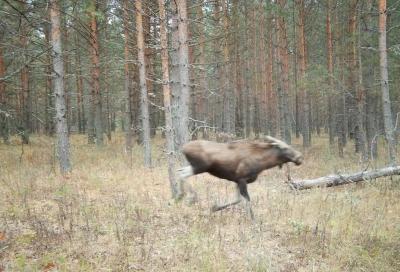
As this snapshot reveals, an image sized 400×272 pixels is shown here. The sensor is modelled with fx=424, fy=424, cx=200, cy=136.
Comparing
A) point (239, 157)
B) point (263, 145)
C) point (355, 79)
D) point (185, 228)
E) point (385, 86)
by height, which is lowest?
point (185, 228)

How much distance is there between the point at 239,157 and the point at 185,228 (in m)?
2.64

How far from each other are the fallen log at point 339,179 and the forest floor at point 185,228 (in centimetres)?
26

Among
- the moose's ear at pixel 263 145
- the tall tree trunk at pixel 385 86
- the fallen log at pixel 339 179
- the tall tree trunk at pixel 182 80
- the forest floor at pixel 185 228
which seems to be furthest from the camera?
the tall tree trunk at pixel 385 86

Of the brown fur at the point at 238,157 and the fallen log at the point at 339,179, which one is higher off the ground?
the brown fur at the point at 238,157

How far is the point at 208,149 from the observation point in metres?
5.93

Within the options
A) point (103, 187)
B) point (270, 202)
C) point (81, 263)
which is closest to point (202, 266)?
point (81, 263)

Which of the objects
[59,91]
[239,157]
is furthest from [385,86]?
[59,91]

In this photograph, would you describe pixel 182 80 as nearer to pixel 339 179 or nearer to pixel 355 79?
pixel 339 179

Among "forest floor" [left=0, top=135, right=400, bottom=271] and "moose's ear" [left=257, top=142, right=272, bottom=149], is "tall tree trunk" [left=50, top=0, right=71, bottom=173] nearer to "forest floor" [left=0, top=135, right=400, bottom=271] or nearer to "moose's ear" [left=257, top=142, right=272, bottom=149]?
"forest floor" [left=0, top=135, right=400, bottom=271]

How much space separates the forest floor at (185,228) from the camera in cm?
653

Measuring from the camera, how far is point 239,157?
598 centimetres

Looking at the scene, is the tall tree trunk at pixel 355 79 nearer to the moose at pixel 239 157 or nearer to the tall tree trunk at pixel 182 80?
the tall tree trunk at pixel 182 80

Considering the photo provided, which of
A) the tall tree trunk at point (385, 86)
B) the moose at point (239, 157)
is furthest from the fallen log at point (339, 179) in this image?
the moose at point (239, 157)

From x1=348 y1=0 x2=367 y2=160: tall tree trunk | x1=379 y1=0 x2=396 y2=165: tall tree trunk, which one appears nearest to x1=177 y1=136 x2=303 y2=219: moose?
x1=379 y1=0 x2=396 y2=165: tall tree trunk
